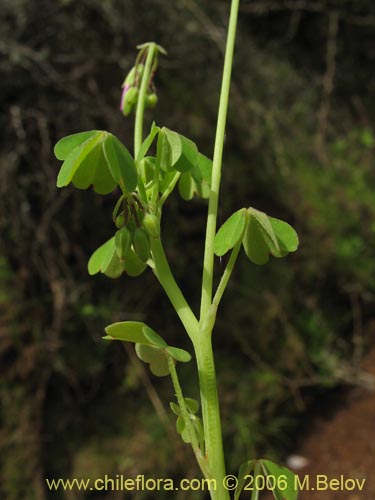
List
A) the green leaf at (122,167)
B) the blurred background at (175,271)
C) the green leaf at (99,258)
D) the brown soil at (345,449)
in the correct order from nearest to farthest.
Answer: the green leaf at (122,167), the green leaf at (99,258), the blurred background at (175,271), the brown soil at (345,449)

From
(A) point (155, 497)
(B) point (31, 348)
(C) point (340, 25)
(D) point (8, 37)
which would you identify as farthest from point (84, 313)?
(C) point (340, 25)

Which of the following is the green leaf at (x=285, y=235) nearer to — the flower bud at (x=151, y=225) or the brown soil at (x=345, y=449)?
the flower bud at (x=151, y=225)

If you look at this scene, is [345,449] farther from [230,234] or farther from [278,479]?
[230,234]

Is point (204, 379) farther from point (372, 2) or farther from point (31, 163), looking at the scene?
point (372, 2)

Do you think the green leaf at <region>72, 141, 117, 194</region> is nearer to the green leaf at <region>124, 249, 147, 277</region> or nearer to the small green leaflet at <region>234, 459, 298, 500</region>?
the green leaf at <region>124, 249, 147, 277</region>

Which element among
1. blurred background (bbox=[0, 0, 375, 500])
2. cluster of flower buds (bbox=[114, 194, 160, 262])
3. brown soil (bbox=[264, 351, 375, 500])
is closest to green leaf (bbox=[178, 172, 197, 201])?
cluster of flower buds (bbox=[114, 194, 160, 262])

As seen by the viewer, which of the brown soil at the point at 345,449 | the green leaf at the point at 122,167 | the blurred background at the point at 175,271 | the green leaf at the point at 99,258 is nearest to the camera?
the green leaf at the point at 122,167

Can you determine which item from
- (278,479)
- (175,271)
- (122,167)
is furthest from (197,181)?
(175,271)

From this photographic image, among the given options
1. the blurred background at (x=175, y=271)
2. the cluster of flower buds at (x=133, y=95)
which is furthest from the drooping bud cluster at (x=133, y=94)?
A: the blurred background at (x=175, y=271)
